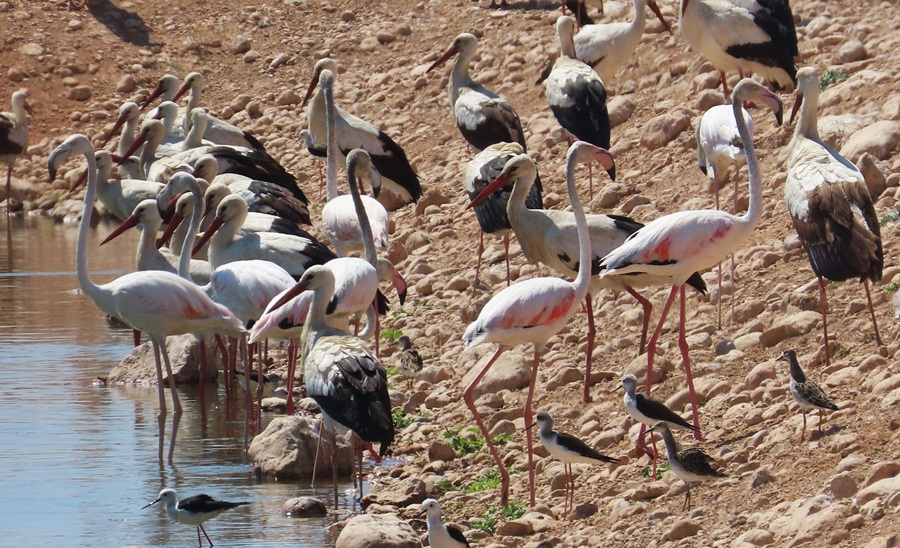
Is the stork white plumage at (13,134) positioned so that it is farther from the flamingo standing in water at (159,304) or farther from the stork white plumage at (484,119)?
the flamingo standing in water at (159,304)

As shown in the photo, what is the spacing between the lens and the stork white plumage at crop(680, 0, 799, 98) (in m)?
14.2

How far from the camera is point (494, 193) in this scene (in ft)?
41.0

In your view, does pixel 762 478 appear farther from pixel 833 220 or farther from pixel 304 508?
pixel 304 508

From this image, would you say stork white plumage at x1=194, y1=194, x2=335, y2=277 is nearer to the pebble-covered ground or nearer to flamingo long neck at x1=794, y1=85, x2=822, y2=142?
the pebble-covered ground

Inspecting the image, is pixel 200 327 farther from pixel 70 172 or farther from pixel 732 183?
pixel 70 172

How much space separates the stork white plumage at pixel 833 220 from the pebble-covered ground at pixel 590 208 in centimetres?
53

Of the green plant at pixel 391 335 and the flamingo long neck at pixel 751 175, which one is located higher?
the flamingo long neck at pixel 751 175

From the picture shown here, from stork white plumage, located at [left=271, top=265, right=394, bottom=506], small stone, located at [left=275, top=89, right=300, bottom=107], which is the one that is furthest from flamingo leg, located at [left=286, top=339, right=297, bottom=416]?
small stone, located at [left=275, top=89, right=300, bottom=107]

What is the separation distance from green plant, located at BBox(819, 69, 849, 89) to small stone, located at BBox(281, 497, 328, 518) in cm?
750

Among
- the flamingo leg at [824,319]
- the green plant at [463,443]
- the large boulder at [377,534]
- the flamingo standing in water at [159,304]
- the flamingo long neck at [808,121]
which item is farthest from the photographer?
the flamingo standing in water at [159,304]

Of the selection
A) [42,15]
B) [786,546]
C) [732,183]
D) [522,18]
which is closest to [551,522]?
[786,546]

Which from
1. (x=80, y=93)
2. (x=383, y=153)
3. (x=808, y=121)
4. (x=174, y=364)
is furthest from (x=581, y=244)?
(x=80, y=93)

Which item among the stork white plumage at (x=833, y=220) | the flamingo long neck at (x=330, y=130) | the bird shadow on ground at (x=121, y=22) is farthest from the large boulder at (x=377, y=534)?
the bird shadow on ground at (x=121, y=22)

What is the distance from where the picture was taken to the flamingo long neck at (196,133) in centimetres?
1800
